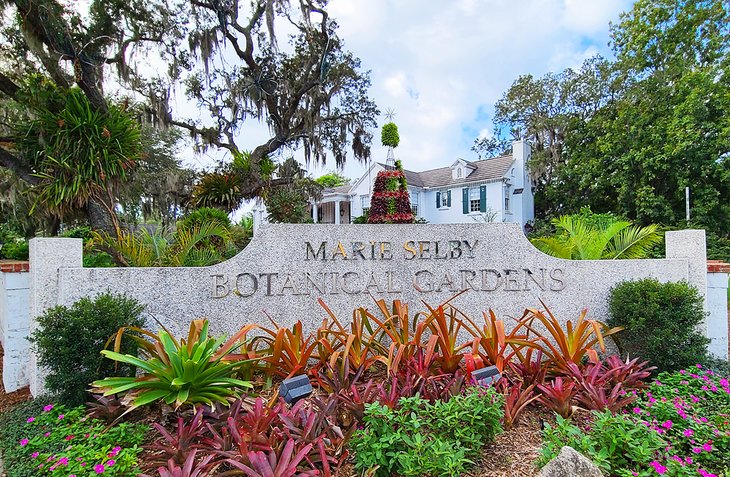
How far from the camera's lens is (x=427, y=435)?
228 cm

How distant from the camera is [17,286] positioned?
3.95 m

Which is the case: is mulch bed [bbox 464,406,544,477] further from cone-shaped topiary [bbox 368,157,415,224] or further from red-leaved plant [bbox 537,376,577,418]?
cone-shaped topiary [bbox 368,157,415,224]

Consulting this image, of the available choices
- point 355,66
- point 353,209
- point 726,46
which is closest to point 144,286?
point 355,66

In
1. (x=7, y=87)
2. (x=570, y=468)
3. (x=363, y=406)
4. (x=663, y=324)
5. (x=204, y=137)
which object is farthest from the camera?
(x=204, y=137)

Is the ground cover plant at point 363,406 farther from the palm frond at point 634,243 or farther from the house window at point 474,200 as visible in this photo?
the house window at point 474,200

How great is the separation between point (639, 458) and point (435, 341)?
1424 mm

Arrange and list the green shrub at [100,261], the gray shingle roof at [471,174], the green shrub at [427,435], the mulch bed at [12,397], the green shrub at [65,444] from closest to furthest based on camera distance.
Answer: the green shrub at [427,435], the green shrub at [65,444], the mulch bed at [12,397], the green shrub at [100,261], the gray shingle roof at [471,174]

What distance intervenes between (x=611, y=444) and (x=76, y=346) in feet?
11.7

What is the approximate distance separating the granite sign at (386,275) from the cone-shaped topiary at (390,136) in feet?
8.53

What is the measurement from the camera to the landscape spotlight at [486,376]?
2684 millimetres

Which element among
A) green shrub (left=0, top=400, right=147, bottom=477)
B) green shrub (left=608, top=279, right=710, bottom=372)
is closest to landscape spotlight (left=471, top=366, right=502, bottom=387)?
green shrub (left=608, top=279, right=710, bottom=372)

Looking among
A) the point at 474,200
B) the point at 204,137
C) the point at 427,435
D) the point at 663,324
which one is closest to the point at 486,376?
the point at 427,435

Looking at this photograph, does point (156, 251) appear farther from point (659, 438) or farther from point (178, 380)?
point (659, 438)

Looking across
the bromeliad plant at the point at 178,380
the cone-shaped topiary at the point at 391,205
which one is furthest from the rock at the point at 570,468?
the cone-shaped topiary at the point at 391,205
